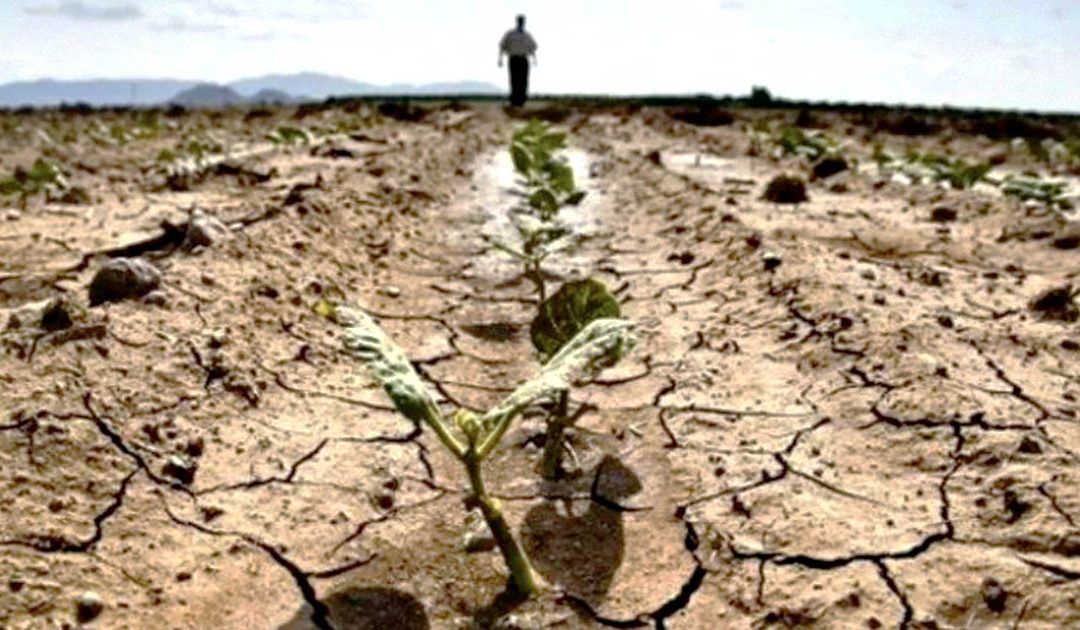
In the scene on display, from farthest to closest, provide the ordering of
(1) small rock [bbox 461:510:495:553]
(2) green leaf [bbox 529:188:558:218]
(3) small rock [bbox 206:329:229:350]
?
(2) green leaf [bbox 529:188:558:218], (3) small rock [bbox 206:329:229:350], (1) small rock [bbox 461:510:495:553]

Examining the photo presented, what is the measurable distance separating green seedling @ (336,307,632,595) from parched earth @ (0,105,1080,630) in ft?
0.57

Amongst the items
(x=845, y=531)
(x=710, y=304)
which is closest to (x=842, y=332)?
(x=710, y=304)

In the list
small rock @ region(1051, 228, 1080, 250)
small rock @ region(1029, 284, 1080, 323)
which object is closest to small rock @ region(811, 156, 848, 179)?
small rock @ region(1051, 228, 1080, 250)

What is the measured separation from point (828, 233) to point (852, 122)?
995 cm

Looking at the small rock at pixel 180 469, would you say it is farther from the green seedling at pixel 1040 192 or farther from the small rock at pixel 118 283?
the green seedling at pixel 1040 192

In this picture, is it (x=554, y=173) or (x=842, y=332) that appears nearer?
(x=842, y=332)

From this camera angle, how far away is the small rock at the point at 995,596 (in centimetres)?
198

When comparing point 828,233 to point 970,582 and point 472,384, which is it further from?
point 970,582

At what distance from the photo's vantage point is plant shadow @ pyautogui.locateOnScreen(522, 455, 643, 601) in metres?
2.21

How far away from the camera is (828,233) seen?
5543mm

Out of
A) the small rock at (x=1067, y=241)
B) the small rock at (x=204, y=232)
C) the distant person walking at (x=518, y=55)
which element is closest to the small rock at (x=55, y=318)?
the small rock at (x=204, y=232)

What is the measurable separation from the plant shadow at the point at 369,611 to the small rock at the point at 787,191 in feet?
16.8

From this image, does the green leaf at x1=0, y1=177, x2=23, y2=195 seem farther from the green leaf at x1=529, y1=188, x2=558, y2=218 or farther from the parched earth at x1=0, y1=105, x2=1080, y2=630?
the green leaf at x1=529, y1=188, x2=558, y2=218

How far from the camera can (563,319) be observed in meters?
2.71
